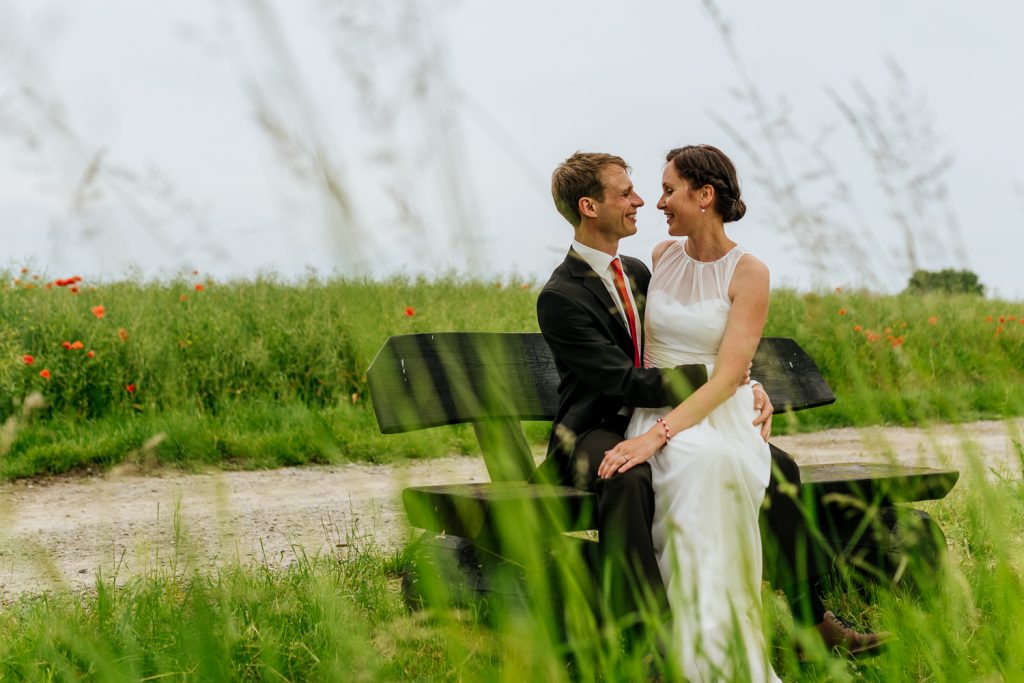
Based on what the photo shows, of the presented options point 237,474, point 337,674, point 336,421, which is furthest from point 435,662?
point 336,421

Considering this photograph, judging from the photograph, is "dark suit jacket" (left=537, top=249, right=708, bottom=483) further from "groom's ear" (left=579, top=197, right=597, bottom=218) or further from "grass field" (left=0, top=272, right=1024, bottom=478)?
"grass field" (left=0, top=272, right=1024, bottom=478)

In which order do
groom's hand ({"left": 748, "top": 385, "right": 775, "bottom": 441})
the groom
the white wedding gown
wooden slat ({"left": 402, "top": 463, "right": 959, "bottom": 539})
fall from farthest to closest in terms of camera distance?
1. groom's hand ({"left": 748, "top": 385, "right": 775, "bottom": 441})
2. the groom
3. the white wedding gown
4. wooden slat ({"left": 402, "top": 463, "right": 959, "bottom": 539})

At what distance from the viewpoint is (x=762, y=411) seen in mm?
3336

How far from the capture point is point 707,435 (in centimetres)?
304

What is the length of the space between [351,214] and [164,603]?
5.65 ft

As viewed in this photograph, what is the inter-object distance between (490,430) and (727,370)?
79 cm

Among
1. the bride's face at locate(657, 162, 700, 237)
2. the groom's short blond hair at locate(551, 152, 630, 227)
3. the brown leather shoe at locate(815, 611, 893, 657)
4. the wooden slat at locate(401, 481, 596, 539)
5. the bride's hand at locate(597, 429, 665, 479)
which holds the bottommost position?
the brown leather shoe at locate(815, 611, 893, 657)

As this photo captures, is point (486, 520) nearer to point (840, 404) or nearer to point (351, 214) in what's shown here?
point (351, 214)

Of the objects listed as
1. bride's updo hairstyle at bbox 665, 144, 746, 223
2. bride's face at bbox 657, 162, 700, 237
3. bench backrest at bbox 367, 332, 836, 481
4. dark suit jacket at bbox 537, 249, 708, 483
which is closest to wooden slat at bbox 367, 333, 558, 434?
bench backrest at bbox 367, 332, 836, 481

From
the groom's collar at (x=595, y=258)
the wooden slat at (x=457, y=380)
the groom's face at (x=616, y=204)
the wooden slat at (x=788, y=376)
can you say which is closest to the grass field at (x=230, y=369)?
the wooden slat at (x=788, y=376)

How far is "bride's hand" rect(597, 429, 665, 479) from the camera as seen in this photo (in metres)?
2.93

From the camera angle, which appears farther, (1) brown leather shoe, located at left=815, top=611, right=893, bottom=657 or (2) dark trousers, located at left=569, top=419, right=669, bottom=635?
(1) brown leather shoe, located at left=815, top=611, right=893, bottom=657

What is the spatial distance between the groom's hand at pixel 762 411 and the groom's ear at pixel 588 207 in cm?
81

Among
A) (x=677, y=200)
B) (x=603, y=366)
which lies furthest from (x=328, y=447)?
(x=677, y=200)
